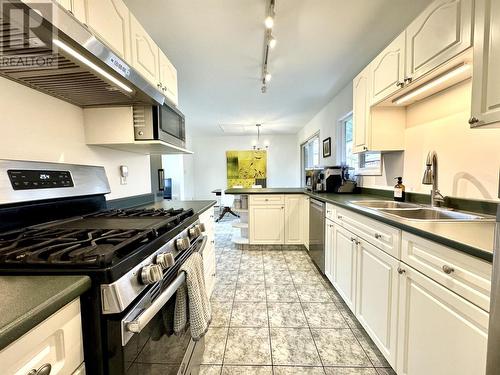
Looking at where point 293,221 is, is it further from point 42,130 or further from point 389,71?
point 42,130

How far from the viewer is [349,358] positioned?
4.71 ft

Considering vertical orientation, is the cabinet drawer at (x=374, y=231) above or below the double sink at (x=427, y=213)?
Result: below

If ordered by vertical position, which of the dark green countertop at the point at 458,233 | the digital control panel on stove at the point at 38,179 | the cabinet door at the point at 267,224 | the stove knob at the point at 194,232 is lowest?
the cabinet door at the point at 267,224

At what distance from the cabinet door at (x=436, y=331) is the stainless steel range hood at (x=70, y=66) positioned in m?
1.63

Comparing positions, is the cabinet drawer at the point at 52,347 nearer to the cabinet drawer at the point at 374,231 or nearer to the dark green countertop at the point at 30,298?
the dark green countertop at the point at 30,298

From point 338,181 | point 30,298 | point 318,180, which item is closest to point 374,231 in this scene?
point 30,298

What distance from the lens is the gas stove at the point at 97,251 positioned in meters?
0.61

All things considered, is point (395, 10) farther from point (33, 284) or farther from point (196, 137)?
point (196, 137)

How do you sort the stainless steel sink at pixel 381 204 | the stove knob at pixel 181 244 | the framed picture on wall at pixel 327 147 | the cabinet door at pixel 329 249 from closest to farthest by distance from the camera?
the stove knob at pixel 181 244
the stainless steel sink at pixel 381 204
the cabinet door at pixel 329 249
the framed picture on wall at pixel 327 147

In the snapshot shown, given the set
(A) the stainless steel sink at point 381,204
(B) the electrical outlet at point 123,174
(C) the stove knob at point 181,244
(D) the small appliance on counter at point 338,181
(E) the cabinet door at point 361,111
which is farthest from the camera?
(D) the small appliance on counter at point 338,181

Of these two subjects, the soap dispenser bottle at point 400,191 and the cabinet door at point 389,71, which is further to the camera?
the soap dispenser bottle at point 400,191

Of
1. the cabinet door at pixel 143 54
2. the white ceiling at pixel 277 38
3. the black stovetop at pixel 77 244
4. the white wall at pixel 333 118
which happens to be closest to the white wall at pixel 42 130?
the black stovetop at pixel 77 244

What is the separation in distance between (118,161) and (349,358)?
2.10 m

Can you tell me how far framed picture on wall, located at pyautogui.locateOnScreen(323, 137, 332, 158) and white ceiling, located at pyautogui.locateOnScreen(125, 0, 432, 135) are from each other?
2.38 feet
